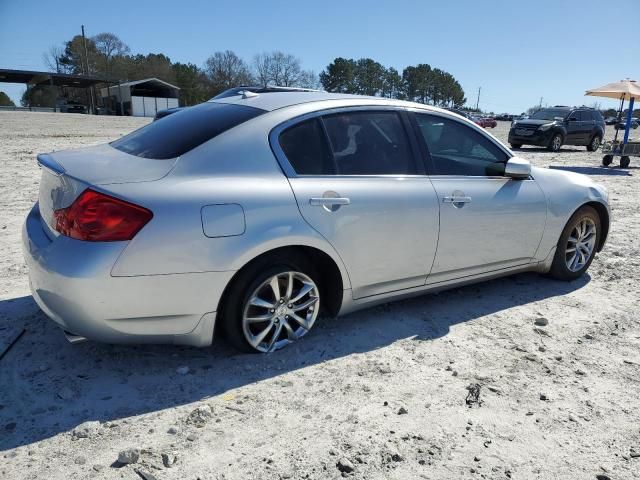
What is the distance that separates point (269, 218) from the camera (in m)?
2.85

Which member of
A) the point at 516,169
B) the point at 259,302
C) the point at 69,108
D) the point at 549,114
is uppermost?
the point at 69,108

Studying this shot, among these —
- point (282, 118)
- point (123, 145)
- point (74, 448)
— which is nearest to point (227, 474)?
point (74, 448)

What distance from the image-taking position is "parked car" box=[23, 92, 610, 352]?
2547mm

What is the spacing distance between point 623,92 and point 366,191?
57.2ft

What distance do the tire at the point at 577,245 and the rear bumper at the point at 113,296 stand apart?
3.28 m

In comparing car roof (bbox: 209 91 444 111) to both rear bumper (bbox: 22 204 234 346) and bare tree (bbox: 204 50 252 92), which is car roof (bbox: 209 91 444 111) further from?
bare tree (bbox: 204 50 252 92)

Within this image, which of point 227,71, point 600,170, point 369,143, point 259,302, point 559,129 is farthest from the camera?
point 227,71

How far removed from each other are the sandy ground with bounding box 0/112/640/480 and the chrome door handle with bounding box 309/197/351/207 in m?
0.97

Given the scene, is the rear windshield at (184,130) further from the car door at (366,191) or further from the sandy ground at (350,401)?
the sandy ground at (350,401)

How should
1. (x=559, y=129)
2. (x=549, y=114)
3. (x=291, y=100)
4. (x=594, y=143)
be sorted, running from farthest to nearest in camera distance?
(x=594, y=143) → (x=549, y=114) → (x=559, y=129) → (x=291, y=100)

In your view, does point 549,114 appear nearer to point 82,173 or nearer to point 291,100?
point 291,100

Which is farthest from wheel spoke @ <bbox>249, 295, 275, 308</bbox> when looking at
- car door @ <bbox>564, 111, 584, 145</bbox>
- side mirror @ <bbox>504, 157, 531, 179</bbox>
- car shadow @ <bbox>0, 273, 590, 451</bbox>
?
car door @ <bbox>564, 111, 584, 145</bbox>

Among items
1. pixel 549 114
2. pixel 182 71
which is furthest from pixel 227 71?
pixel 549 114

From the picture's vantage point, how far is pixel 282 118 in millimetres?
3125
